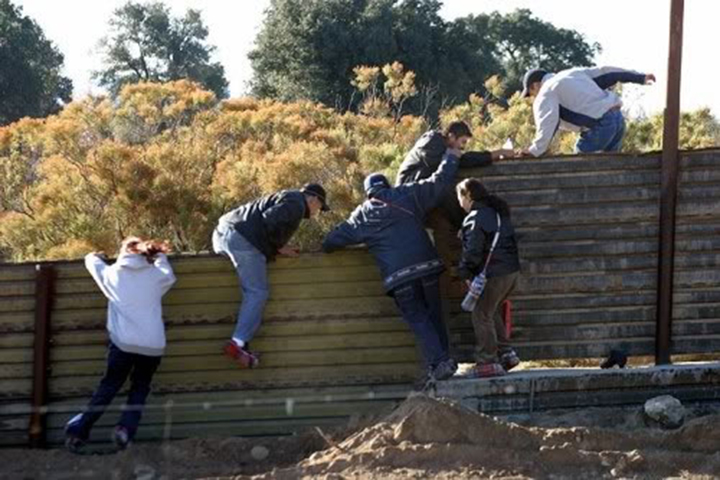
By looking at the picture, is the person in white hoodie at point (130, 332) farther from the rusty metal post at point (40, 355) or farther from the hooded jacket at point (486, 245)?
the hooded jacket at point (486, 245)

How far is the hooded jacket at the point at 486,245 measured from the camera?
337 inches

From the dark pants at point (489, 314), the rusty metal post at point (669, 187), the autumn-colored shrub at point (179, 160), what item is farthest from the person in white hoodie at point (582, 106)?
the autumn-colored shrub at point (179, 160)

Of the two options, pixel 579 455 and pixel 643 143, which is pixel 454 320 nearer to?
pixel 579 455

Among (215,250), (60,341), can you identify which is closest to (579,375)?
(215,250)

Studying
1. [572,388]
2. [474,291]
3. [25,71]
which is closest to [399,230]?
[474,291]

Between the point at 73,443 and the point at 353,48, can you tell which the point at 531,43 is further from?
the point at 73,443

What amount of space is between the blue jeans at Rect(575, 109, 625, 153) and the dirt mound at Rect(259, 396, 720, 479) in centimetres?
243

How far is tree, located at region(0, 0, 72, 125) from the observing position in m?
40.8

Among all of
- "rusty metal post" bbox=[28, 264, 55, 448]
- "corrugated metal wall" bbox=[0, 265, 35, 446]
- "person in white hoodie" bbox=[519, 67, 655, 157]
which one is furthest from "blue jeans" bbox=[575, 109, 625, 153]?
"corrugated metal wall" bbox=[0, 265, 35, 446]

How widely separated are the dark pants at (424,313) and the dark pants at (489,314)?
0.27m

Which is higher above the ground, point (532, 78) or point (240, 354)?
point (532, 78)

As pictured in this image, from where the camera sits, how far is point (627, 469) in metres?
7.60

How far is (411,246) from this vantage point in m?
8.73

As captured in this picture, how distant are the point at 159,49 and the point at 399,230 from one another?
1728 inches
